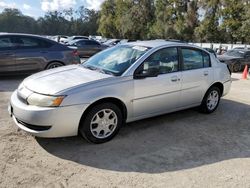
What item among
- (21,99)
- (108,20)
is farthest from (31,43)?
(108,20)

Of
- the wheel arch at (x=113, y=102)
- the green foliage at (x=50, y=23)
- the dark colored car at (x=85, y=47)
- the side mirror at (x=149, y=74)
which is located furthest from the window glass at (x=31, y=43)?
the green foliage at (x=50, y=23)

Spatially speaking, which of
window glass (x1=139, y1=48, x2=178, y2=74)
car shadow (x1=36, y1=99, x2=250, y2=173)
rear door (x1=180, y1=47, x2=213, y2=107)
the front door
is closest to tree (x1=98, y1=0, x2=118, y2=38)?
rear door (x1=180, y1=47, x2=213, y2=107)

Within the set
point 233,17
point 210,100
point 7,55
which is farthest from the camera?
point 233,17

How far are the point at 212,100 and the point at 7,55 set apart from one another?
6.05m

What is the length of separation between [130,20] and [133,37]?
140 inches

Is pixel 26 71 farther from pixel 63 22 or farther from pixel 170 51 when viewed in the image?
pixel 63 22

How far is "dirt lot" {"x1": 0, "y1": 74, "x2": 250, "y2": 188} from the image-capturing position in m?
3.50

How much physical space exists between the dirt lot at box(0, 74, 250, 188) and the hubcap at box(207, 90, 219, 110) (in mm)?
673

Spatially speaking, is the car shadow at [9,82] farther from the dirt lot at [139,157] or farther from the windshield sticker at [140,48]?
the windshield sticker at [140,48]

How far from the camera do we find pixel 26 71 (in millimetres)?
9109

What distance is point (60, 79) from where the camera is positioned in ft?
14.8

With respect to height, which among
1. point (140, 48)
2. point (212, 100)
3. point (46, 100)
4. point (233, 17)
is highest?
point (233, 17)

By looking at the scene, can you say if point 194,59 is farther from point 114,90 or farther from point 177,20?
point 177,20

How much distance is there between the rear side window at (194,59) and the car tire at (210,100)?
580 millimetres
